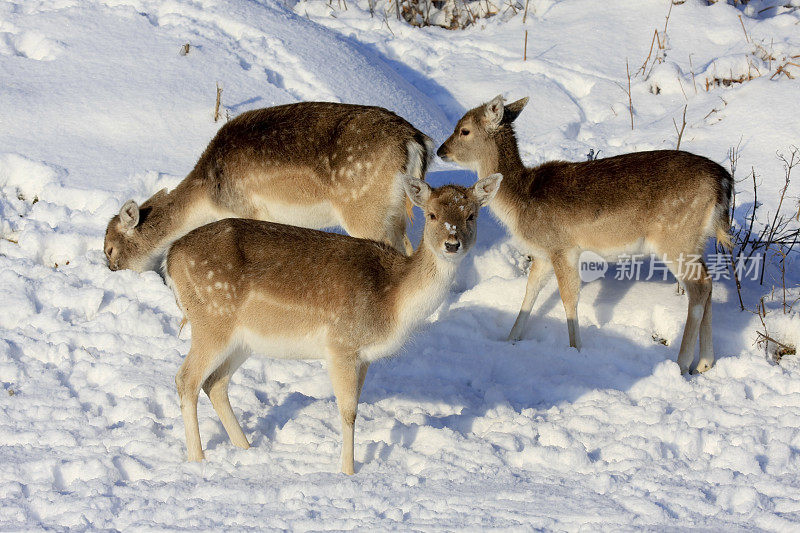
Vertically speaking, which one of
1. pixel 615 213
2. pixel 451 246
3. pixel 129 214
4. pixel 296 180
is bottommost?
pixel 129 214

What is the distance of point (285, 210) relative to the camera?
7.92m

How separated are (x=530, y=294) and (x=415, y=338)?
112cm

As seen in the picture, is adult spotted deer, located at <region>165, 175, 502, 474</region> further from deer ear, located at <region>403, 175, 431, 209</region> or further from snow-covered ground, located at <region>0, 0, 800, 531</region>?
snow-covered ground, located at <region>0, 0, 800, 531</region>

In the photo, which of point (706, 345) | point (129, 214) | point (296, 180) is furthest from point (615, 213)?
point (129, 214)

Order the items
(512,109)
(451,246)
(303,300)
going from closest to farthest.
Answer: (451,246) → (303,300) → (512,109)

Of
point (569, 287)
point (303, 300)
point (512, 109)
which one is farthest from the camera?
point (512, 109)

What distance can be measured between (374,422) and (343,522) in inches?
60.3

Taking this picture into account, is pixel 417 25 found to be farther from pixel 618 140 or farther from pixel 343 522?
pixel 343 522

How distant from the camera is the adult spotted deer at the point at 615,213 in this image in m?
7.16

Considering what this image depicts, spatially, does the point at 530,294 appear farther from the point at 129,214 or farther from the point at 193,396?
the point at 129,214

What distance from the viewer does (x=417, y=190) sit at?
6.10 metres

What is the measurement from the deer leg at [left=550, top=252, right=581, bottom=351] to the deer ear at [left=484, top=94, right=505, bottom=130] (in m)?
1.40

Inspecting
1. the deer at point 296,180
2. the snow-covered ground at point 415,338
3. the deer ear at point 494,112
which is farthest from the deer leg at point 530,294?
the deer ear at point 494,112

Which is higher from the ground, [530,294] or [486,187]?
[486,187]
